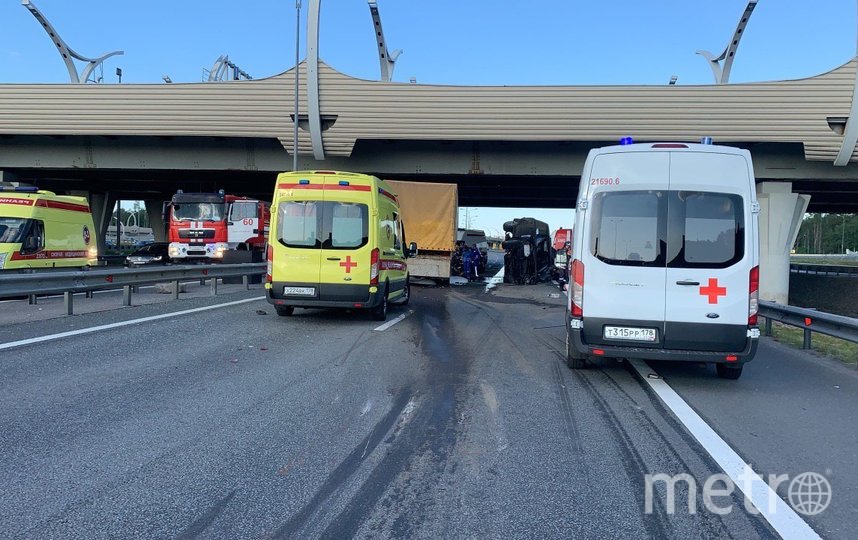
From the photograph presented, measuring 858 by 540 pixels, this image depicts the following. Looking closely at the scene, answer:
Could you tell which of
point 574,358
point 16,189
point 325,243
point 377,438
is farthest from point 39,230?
point 377,438

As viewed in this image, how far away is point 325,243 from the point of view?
10.8 meters

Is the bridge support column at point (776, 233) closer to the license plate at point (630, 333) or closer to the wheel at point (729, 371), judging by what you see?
the wheel at point (729, 371)

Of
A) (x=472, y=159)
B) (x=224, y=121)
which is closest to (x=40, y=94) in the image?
(x=224, y=121)

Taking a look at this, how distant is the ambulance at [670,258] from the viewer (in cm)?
657

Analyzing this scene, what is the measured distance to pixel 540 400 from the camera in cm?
616

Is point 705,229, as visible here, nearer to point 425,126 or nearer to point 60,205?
point 60,205

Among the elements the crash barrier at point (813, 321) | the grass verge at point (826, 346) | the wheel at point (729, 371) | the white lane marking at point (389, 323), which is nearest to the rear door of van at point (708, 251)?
the wheel at point (729, 371)

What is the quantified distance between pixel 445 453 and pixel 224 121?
843 inches

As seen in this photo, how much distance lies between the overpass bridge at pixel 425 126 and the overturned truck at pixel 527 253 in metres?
2.65

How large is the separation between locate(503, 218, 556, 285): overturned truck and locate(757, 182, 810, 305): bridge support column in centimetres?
862

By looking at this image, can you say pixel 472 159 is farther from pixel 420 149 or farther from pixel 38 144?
pixel 38 144

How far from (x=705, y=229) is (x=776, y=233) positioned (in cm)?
1994

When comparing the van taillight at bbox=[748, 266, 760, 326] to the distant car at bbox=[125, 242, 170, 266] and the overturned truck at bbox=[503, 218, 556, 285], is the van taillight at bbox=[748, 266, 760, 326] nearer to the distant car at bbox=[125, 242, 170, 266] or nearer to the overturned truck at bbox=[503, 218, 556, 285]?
the overturned truck at bbox=[503, 218, 556, 285]

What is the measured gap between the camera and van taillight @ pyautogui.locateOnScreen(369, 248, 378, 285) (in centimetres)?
1078
